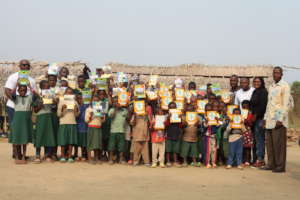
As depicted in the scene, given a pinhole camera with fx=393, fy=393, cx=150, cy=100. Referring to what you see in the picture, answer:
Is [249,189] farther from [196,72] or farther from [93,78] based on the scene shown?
[196,72]

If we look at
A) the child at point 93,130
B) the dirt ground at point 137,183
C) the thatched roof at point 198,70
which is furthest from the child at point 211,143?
the thatched roof at point 198,70

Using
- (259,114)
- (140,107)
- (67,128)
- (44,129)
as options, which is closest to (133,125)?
(140,107)

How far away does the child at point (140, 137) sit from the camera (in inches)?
319

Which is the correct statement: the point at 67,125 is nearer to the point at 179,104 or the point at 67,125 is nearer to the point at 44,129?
the point at 44,129

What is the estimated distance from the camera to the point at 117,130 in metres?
8.20

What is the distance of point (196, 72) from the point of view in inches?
697

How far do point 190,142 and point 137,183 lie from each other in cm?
227

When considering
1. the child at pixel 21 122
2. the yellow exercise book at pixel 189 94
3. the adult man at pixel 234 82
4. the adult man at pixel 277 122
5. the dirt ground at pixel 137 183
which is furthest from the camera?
the adult man at pixel 234 82

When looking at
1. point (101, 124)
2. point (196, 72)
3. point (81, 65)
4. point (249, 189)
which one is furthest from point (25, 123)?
point (196, 72)

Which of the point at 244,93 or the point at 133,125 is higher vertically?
the point at 244,93

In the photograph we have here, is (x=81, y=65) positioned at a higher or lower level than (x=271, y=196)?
higher

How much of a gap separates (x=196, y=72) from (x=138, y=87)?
9.87 m

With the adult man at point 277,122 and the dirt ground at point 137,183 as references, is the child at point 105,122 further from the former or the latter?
the adult man at point 277,122

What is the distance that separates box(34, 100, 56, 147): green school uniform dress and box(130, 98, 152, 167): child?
1.70 m
